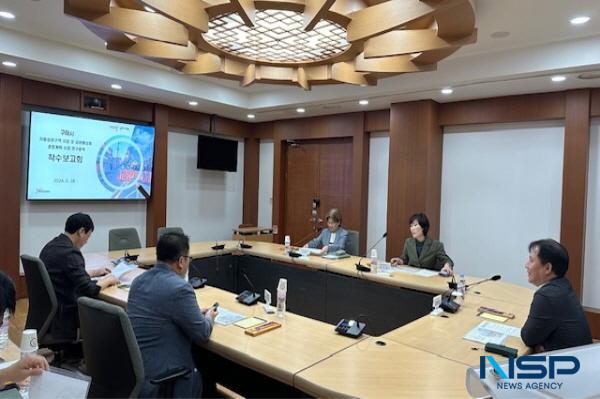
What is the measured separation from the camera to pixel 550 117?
438 centimetres

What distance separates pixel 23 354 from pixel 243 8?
5.81 ft

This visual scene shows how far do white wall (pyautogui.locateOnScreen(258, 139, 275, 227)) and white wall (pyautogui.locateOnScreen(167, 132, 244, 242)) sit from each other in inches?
14.8

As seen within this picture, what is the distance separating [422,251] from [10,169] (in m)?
4.69

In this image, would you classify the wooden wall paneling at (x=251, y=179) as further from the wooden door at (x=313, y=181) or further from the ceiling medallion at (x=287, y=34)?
the ceiling medallion at (x=287, y=34)

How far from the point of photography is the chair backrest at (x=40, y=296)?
242 centimetres

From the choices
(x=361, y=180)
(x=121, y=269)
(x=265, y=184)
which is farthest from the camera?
(x=265, y=184)

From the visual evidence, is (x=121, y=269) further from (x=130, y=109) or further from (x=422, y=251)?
(x=130, y=109)

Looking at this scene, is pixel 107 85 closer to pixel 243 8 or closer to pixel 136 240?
pixel 136 240

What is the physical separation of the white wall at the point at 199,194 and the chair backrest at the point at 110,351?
4631 mm

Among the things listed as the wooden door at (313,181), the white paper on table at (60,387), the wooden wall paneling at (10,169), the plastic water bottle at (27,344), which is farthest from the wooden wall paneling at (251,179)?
the white paper on table at (60,387)

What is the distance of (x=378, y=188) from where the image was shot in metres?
5.86

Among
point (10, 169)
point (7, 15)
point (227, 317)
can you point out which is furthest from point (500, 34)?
point (10, 169)

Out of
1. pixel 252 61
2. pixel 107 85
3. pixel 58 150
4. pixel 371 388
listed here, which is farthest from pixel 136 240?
pixel 371 388

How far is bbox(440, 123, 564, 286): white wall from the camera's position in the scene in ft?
15.0
